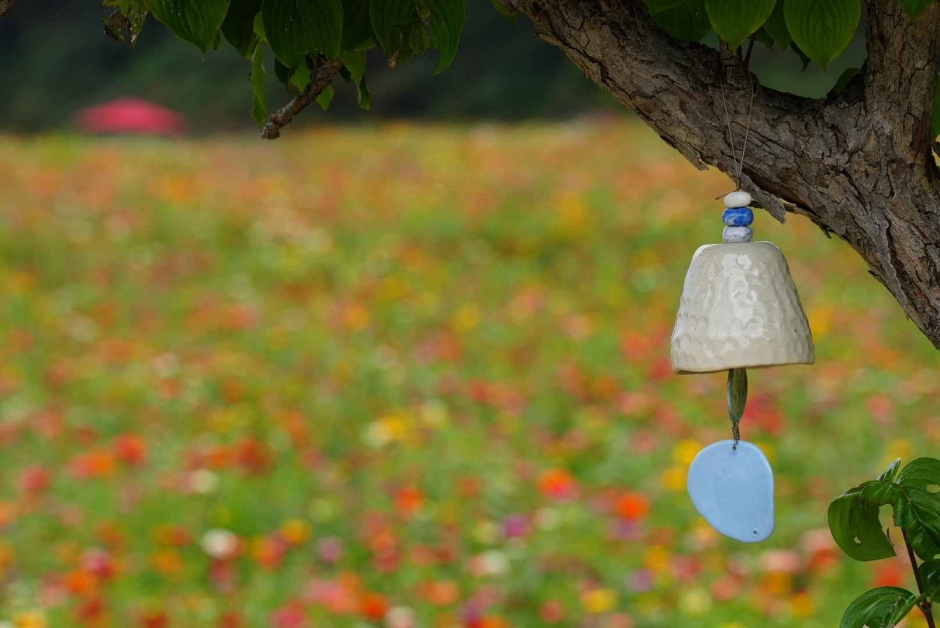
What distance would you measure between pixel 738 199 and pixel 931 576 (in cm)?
39

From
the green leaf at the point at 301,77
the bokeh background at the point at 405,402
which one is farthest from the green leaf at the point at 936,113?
the bokeh background at the point at 405,402

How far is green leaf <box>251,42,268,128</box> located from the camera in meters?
1.11

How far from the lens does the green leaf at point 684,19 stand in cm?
95

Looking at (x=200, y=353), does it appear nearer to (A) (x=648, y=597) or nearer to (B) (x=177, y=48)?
(A) (x=648, y=597)

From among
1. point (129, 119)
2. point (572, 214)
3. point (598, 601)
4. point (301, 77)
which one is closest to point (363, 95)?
point (301, 77)

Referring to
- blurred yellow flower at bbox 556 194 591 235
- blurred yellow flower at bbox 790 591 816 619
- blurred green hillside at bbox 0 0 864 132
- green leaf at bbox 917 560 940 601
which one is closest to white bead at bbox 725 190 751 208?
green leaf at bbox 917 560 940 601

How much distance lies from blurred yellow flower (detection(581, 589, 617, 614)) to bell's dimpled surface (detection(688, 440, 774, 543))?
55.0 inches

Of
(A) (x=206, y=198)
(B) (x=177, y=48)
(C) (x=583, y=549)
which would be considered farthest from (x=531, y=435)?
(B) (x=177, y=48)

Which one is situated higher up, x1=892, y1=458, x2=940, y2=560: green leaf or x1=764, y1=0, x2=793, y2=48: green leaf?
x1=764, y1=0, x2=793, y2=48: green leaf

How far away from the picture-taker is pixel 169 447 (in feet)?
10.5

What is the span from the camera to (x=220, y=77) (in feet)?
48.2

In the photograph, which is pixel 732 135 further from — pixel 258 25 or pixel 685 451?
pixel 685 451

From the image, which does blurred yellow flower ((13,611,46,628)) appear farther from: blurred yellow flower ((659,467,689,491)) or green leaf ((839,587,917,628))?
green leaf ((839,587,917,628))

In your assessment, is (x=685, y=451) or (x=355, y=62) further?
(x=685, y=451)
